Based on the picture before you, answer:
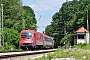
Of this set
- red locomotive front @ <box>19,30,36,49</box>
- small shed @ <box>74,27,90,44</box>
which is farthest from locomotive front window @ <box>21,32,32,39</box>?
small shed @ <box>74,27,90,44</box>

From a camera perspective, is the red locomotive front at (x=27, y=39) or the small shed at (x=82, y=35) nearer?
the red locomotive front at (x=27, y=39)

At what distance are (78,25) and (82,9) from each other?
5.74 meters

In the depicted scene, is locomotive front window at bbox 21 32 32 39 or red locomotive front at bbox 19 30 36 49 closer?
red locomotive front at bbox 19 30 36 49

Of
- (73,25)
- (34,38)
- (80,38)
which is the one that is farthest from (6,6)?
(34,38)

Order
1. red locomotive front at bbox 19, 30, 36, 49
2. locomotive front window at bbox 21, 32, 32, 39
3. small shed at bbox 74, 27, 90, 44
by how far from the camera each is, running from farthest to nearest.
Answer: small shed at bbox 74, 27, 90, 44
locomotive front window at bbox 21, 32, 32, 39
red locomotive front at bbox 19, 30, 36, 49

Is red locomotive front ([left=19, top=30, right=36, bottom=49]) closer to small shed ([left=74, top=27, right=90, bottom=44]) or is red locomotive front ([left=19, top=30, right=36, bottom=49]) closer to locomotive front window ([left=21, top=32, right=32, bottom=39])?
locomotive front window ([left=21, top=32, right=32, bottom=39])

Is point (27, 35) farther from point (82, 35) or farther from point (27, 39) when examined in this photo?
point (82, 35)

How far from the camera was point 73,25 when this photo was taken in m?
100

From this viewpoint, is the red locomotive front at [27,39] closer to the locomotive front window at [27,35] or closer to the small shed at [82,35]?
the locomotive front window at [27,35]

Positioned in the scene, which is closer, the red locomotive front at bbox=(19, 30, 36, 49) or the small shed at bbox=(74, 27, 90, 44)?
the red locomotive front at bbox=(19, 30, 36, 49)

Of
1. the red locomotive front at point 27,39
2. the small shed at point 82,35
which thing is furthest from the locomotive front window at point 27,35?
the small shed at point 82,35

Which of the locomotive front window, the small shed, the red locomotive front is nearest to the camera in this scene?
the red locomotive front

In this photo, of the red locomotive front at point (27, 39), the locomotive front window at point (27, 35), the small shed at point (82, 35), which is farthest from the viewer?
the small shed at point (82, 35)

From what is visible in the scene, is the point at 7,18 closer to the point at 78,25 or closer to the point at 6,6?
the point at 6,6
